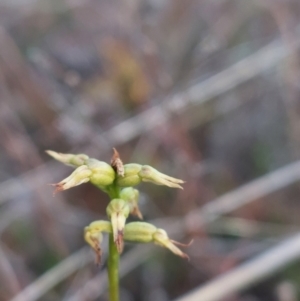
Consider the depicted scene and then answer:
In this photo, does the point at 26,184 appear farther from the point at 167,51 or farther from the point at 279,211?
the point at 279,211

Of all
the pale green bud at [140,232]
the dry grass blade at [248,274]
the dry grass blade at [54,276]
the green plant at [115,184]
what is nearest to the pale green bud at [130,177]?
the green plant at [115,184]

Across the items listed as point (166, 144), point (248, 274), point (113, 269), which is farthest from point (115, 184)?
point (166, 144)

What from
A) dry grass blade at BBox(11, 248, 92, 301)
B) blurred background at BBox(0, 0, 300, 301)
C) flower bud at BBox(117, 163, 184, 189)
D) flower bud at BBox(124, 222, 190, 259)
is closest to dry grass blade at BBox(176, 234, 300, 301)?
blurred background at BBox(0, 0, 300, 301)

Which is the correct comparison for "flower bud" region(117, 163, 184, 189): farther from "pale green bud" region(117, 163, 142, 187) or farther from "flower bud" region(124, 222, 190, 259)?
"flower bud" region(124, 222, 190, 259)

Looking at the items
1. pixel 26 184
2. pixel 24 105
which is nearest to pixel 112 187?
pixel 26 184

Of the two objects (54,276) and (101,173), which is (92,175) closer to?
(101,173)
